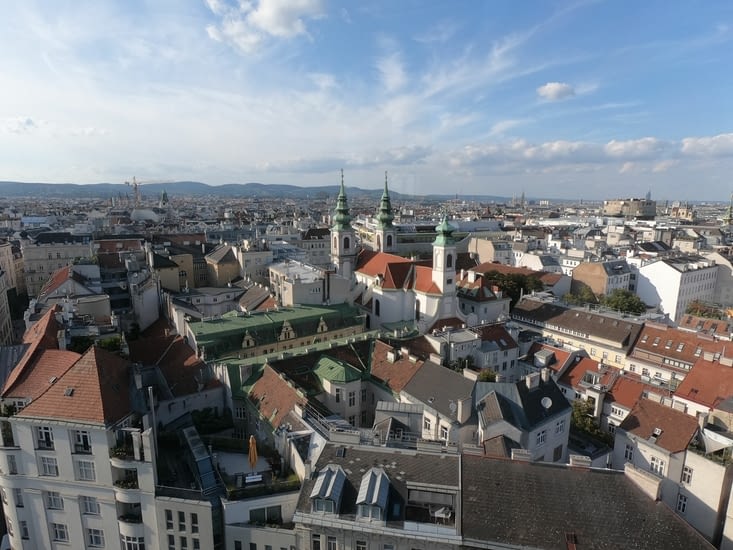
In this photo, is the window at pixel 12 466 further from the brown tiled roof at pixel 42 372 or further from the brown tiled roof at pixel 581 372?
the brown tiled roof at pixel 581 372

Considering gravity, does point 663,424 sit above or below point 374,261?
below

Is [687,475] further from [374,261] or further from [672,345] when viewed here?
[374,261]

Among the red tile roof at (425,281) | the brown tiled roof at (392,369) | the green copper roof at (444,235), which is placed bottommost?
the brown tiled roof at (392,369)

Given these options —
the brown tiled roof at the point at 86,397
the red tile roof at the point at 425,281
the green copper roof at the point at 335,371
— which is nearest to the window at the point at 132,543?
the brown tiled roof at the point at 86,397

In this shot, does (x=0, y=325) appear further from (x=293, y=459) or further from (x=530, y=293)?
(x=530, y=293)

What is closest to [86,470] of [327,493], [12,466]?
[12,466]

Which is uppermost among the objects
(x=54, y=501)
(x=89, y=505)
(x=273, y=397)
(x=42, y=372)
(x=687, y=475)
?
(x=42, y=372)

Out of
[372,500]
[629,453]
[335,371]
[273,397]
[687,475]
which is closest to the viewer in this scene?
Result: [372,500]
